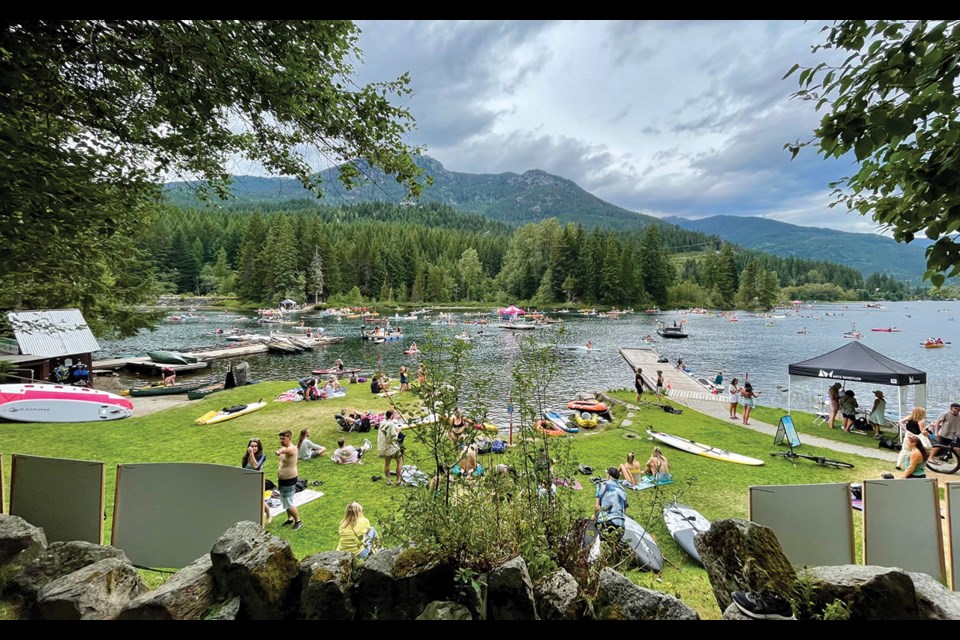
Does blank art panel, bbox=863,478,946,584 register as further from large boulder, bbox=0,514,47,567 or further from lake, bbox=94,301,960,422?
large boulder, bbox=0,514,47,567

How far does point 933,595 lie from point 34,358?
26283 mm

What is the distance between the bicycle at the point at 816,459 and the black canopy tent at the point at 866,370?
12.1ft

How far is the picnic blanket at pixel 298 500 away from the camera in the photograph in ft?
25.2

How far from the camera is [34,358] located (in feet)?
Result: 56.3

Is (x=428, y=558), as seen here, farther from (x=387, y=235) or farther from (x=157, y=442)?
(x=387, y=235)

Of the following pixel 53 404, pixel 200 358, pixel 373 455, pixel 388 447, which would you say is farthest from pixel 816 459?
pixel 200 358

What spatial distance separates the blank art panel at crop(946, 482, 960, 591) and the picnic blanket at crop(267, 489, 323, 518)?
9.60 metres

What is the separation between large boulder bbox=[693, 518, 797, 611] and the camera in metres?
2.94

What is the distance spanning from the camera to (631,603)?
2.80 metres

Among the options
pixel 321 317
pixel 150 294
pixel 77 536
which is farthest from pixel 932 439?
pixel 321 317

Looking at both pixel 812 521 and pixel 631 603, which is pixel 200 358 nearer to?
pixel 631 603

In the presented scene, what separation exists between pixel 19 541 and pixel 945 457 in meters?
17.8

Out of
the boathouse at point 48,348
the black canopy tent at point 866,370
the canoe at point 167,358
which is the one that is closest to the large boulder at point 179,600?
the black canopy tent at point 866,370

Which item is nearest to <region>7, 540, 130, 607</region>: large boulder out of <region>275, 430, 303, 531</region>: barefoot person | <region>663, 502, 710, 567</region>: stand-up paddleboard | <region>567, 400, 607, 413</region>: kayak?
<region>275, 430, 303, 531</region>: barefoot person
